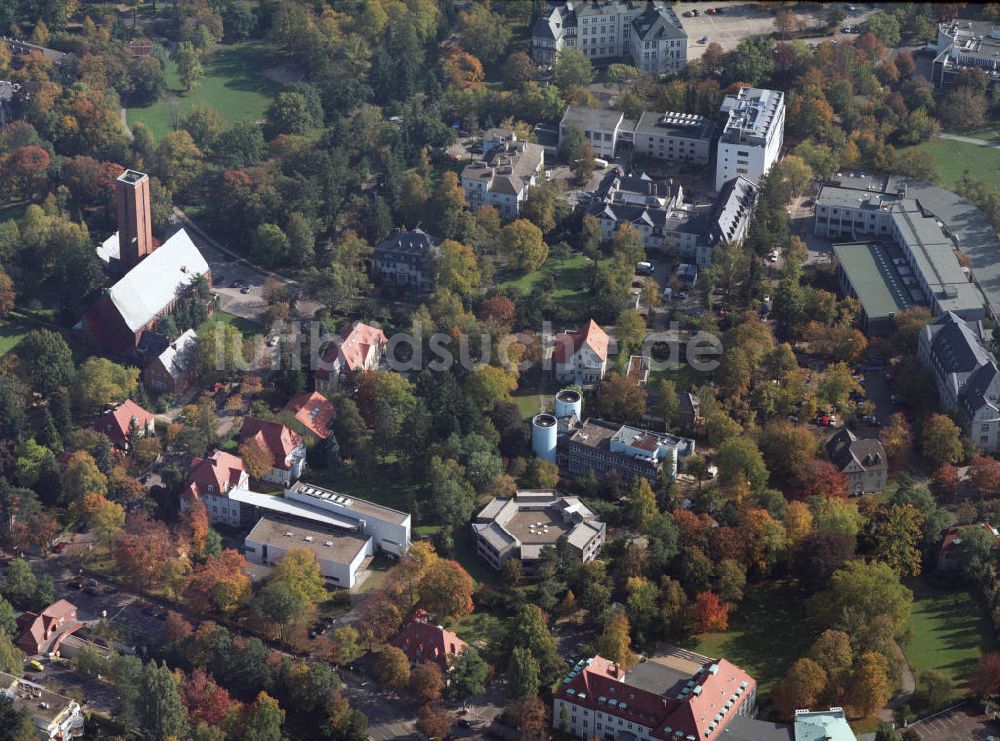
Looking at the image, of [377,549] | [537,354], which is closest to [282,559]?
[377,549]

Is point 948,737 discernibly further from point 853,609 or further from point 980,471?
point 980,471

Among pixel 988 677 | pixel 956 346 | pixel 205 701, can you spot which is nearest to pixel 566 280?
pixel 956 346

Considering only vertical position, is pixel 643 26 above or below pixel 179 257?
above

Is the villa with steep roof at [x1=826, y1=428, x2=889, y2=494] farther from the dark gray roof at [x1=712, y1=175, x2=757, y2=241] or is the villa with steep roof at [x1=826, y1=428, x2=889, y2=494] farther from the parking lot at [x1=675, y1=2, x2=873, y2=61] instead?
the parking lot at [x1=675, y1=2, x2=873, y2=61]

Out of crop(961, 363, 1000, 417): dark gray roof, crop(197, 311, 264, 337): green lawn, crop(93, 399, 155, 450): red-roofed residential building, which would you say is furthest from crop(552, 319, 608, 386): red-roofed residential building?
crop(93, 399, 155, 450): red-roofed residential building

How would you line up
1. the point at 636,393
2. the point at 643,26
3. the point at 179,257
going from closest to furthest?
the point at 636,393
the point at 179,257
the point at 643,26

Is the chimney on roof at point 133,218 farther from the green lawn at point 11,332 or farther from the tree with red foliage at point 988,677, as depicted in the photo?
the tree with red foliage at point 988,677
